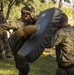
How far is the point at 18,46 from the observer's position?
5.76m

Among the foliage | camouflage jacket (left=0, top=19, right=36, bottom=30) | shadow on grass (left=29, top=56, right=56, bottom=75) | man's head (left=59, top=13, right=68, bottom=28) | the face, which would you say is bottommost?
the foliage

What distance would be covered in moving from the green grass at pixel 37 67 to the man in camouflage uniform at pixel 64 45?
11.6 feet

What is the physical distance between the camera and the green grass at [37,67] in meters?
8.58

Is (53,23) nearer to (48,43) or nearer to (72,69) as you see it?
(48,43)

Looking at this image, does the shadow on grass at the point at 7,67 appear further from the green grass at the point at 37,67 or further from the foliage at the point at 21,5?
the foliage at the point at 21,5

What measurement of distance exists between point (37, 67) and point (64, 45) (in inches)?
179

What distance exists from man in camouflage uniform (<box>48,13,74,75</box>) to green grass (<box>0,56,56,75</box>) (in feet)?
11.6

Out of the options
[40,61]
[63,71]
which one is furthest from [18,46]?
[40,61]

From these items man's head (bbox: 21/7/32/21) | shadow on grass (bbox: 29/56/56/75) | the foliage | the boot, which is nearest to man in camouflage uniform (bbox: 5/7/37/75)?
man's head (bbox: 21/7/32/21)

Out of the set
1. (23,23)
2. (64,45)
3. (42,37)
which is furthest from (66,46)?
(23,23)

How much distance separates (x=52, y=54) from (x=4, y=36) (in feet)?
7.23

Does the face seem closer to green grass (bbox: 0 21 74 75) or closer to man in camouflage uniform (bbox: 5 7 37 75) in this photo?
man in camouflage uniform (bbox: 5 7 37 75)

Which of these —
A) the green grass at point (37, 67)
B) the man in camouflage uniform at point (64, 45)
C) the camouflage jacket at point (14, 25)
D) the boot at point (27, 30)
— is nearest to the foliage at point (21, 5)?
the green grass at point (37, 67)

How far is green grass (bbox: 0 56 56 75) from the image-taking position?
8583 millimetres
